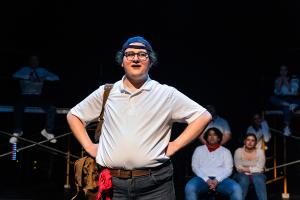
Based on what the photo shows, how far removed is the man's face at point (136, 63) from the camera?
2725 millimetres

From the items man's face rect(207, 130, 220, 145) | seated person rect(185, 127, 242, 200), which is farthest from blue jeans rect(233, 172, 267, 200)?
man's face rect(207, 130, 220, 145)

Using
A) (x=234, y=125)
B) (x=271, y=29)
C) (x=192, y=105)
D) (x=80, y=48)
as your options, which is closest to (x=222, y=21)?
(x=271, y=29)

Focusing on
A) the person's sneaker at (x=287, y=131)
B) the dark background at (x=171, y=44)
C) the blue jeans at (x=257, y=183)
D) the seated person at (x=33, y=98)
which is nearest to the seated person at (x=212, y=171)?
the blue jeans at (x=257, y=183)

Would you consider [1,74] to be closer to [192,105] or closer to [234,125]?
[234,125]

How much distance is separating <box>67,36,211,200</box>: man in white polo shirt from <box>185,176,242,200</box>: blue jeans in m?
3.02

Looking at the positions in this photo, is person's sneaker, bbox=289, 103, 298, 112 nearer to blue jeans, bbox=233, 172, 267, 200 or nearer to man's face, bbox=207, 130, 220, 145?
blue jeans, bbox=233, 172, 267, 200

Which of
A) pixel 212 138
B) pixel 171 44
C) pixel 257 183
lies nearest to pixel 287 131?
pixel 257 183

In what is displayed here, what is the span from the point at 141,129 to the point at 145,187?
11.0 inches

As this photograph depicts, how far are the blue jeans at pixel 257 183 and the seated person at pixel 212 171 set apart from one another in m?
0.19

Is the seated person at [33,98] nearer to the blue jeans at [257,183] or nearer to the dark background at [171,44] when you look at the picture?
the dark background at [171,44]

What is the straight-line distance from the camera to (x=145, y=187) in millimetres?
2613

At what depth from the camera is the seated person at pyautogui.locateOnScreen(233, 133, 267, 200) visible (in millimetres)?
5984

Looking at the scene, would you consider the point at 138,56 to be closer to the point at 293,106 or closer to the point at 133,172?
the point at 133,172

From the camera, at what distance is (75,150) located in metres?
8.41
